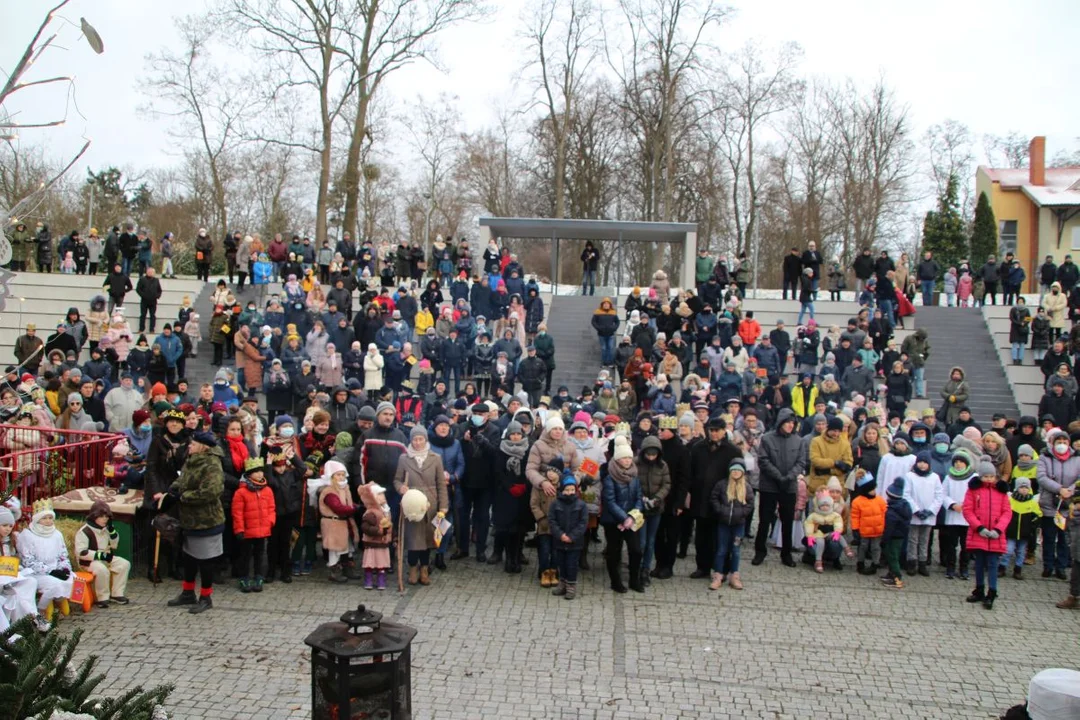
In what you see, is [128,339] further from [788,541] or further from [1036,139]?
[1036,139]

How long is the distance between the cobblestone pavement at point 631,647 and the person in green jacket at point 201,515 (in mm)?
272

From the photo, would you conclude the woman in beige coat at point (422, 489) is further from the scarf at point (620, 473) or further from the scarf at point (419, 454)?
the scarf at point (620, 473)

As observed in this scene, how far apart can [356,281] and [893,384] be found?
12960mm

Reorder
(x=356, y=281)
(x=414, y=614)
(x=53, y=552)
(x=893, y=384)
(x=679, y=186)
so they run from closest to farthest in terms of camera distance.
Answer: (x=53, y=552) < (x=414, y=614) < (x=893, y=384) < (x=356, y=281) < (x=679, y=186)

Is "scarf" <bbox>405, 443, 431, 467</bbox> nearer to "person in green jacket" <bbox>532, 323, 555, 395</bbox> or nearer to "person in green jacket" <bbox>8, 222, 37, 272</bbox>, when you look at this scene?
"person in green jacket" <bbox>532, 323, 555, 395</bbox>

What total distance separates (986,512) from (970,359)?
1275 centimetres

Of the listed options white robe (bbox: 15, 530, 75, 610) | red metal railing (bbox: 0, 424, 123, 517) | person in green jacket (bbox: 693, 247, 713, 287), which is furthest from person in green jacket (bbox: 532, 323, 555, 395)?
white robe (bbox: 15, 530, 75, 610)

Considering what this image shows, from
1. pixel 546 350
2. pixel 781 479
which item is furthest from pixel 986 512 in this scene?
pixel 546 350

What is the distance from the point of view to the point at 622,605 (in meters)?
9.22

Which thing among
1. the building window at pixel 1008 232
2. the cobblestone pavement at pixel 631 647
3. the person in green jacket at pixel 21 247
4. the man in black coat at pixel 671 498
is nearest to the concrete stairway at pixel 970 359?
the cobblestone pavement at pixel 631 647

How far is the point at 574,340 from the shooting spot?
22.5 m

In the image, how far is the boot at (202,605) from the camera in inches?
338

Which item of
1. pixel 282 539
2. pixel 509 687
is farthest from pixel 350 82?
pixel 509 687

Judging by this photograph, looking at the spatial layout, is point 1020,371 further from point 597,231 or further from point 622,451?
point 622,451
